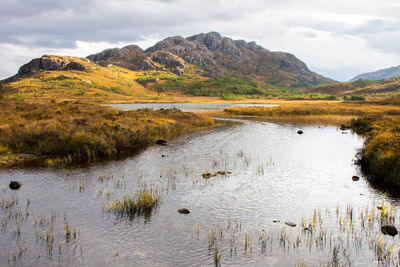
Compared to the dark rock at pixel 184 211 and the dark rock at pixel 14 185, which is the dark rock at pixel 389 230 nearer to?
the dark rock at pixel 184 211

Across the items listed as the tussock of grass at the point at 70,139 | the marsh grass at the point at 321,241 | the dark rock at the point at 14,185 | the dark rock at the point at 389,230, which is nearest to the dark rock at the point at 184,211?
the marsh grass at the point at 321,241

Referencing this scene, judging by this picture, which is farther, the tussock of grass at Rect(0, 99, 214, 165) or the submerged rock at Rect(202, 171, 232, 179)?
the tussock of grass at Rect(0, 99, 214, 165)

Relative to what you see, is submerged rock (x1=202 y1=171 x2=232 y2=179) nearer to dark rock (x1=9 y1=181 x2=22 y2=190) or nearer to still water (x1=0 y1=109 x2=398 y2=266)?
still water (x1=0 y1=109 x2=398 y2=266)

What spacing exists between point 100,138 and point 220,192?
1677 cm

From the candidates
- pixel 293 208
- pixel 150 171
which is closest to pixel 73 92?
pixel 150 171

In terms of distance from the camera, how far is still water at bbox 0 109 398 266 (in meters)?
12.0

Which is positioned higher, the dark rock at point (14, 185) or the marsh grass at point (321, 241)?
the dark rock at point (14, 185)

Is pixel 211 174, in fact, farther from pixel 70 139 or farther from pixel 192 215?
pixel 70 139

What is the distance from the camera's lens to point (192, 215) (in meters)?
16.0

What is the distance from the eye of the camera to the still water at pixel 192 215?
1201 cm

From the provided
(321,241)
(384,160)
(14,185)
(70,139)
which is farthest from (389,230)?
(70,139)

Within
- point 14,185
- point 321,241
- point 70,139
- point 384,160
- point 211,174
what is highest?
point 70,139

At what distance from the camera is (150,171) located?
979 inches

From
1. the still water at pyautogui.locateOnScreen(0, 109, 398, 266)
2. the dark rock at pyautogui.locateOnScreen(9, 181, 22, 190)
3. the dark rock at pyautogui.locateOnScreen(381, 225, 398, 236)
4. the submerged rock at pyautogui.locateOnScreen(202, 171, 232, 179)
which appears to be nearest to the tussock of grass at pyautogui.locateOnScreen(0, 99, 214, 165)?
the still water at pyautogui.locateOnScreen(0, 109, 398, 266)
